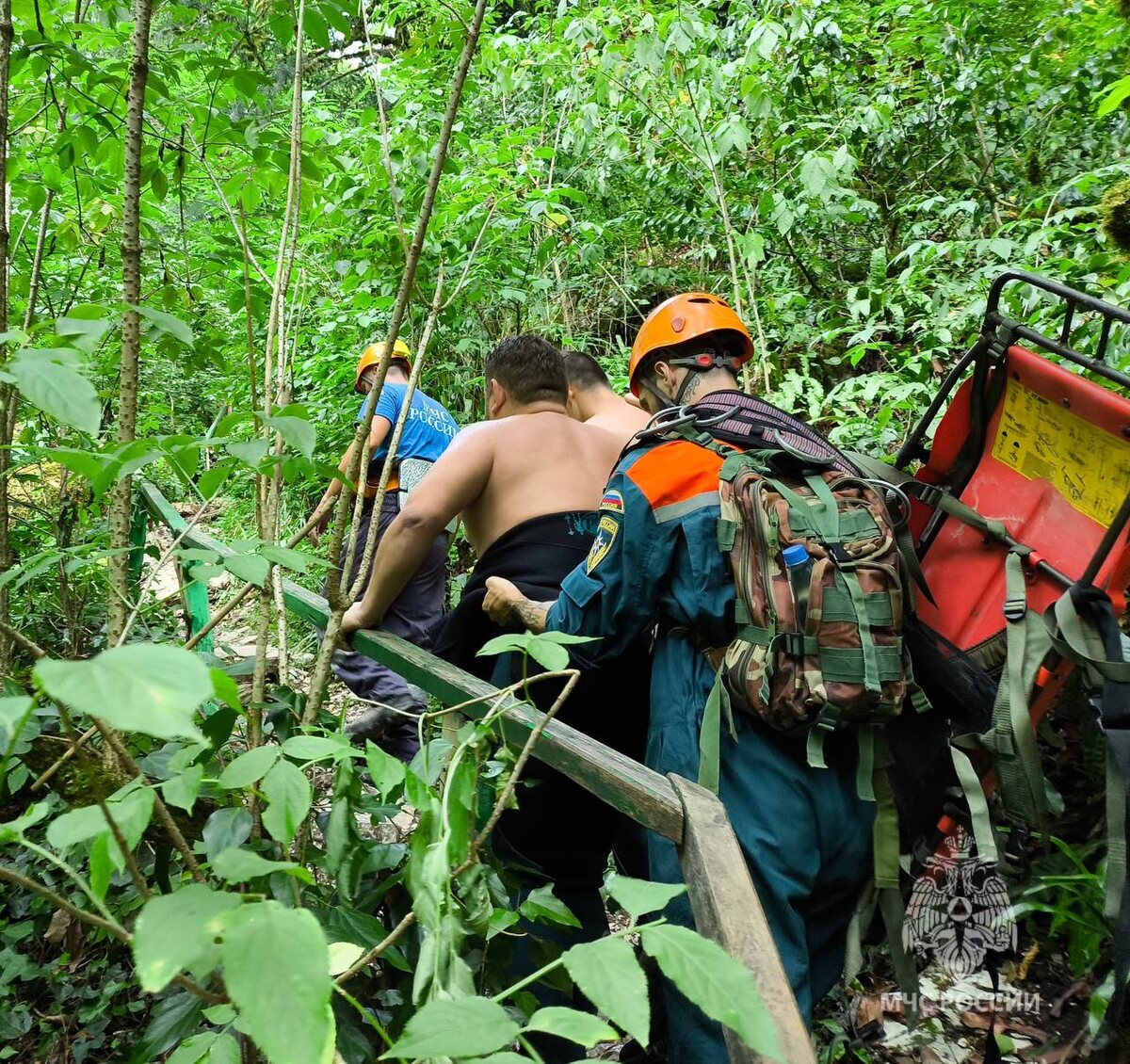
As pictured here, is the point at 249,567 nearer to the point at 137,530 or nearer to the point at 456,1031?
the point at 456,1031


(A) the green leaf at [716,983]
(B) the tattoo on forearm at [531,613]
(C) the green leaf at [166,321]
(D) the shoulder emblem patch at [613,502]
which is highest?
(C) the green leaf at [166,321]

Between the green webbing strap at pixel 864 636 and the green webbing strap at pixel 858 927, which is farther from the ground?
the green webbing strap at pixel 864 636

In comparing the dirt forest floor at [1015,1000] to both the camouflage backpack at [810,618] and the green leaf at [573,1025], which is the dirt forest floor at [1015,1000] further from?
the green leaf at [573,1025]

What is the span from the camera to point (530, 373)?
339cm

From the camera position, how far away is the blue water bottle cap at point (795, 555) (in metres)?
1.99

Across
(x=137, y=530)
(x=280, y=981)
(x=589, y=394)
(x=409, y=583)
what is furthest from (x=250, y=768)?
(x=409, y=583)

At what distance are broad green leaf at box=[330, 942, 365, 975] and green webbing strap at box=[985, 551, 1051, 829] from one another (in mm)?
1505

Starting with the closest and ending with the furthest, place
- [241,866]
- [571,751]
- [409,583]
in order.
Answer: [241,866] < [571,751] < [409,583]

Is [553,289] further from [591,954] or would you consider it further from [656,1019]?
[591,954]

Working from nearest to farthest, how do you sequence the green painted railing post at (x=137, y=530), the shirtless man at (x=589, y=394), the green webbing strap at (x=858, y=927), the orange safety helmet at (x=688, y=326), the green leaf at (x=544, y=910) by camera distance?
the green leaf at (x=544, y=910)
the green webbing strap at (x=858, y=927)
the orange safety helmet at (x=688, y=326)
the shirtless man at (x=589, y=394)
the green painted railing post at (x=137, y=530)

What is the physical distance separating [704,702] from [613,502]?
21.4 inches

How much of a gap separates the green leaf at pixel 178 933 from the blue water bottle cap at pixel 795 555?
1496 millimetres

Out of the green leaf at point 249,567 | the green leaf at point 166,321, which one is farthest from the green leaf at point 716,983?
the green leaf at point 166,321

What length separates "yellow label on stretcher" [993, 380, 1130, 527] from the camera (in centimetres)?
206
